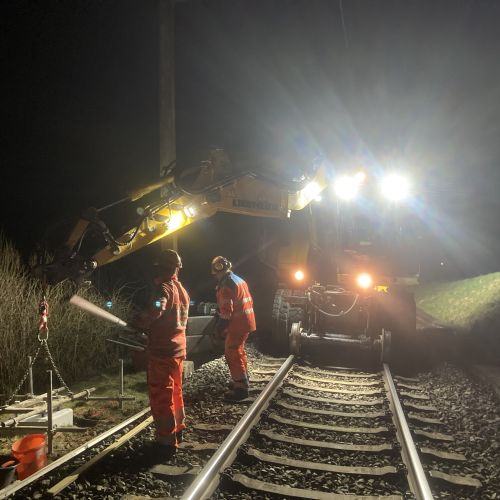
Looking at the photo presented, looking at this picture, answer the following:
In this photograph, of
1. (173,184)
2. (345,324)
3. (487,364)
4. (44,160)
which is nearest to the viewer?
(173,184)

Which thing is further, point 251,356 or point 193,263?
point 193,263

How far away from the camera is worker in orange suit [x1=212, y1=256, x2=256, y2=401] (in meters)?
5.93

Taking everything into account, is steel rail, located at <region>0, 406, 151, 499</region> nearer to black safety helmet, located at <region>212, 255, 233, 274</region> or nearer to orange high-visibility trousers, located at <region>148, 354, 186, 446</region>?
orange high-visibility trousers, located at <region>148, 354, 186, 446</region>

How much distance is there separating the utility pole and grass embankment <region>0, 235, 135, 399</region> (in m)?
2.19

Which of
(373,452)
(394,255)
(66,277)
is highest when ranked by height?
(394,255)

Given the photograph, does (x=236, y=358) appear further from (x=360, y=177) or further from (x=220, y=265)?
(x=360, y=177)

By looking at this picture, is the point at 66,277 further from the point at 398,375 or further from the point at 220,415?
the point at 398,375

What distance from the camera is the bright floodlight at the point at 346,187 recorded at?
850 centimetres

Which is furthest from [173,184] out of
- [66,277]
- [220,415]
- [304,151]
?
[304,151]

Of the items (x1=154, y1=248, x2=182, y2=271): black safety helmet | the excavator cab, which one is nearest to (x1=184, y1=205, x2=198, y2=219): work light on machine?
(x1=154, y1=248, x2=182, y2=271): black safety helmet

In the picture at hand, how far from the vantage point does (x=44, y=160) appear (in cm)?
1433

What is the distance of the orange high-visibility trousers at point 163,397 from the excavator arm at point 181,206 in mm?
1310

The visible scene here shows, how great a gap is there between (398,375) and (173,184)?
4.84 metres

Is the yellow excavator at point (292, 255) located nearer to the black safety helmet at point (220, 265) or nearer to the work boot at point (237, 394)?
the black safety helmet at point (220, 265)
